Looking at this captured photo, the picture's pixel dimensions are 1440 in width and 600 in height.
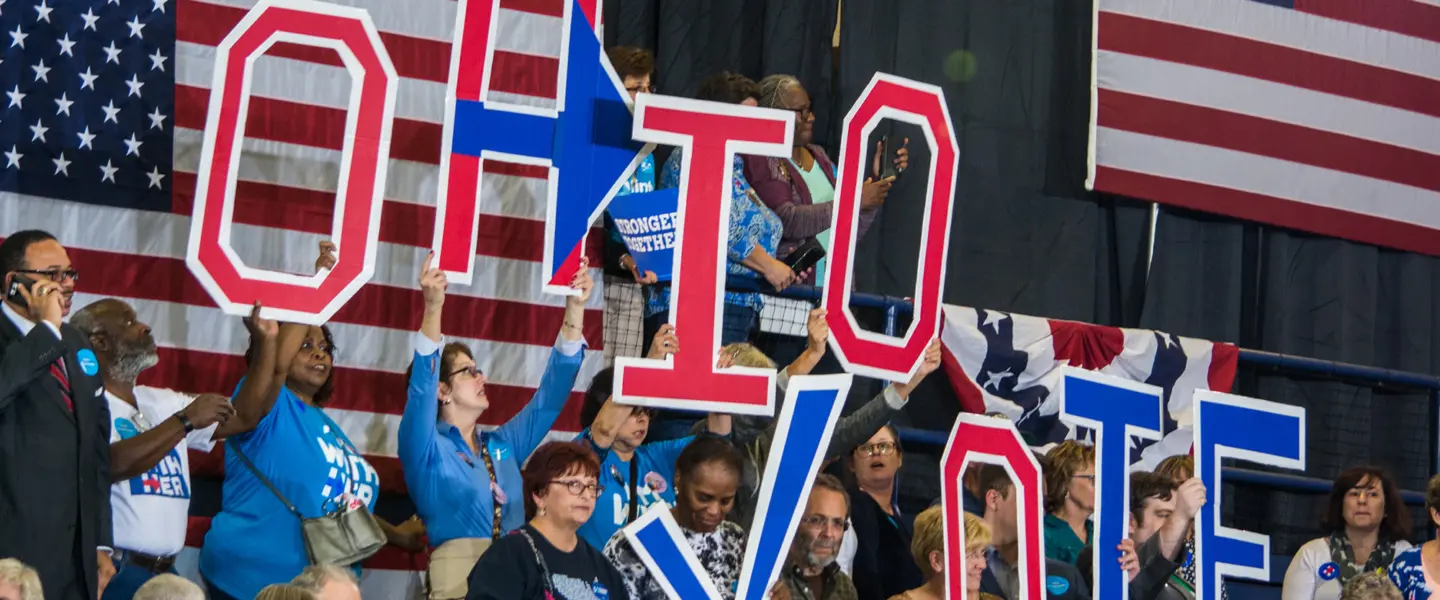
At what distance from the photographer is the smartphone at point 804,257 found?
6.45 meters

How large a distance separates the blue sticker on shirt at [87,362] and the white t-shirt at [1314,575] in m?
4.35

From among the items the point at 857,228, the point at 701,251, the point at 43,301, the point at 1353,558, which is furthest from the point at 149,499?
the point at 1353,558

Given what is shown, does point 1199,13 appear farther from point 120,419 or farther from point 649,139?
point 120,419

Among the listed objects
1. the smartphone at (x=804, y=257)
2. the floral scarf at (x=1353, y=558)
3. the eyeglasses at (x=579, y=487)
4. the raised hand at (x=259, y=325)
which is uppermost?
the smartphone at (x=804, y=257)

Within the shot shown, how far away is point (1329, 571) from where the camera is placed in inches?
264

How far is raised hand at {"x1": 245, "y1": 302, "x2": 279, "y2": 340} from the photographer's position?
190 inches

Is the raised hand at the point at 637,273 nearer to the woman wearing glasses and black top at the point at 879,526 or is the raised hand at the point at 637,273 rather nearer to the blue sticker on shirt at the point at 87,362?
the woman wearing glasses and black top at the point at 879,526

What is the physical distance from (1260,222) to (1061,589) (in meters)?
3.19

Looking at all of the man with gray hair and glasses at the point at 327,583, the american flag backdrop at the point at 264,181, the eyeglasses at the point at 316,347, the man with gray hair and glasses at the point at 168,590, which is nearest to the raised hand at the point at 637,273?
the american flag backdrop at the point at 264,181

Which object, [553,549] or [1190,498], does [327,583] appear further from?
[1190,498]

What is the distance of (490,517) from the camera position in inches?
205

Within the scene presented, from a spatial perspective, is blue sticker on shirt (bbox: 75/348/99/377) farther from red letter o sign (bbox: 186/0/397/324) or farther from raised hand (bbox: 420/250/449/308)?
raised hand (bbox: 420/250/449/308)

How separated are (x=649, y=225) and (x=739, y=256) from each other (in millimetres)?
483

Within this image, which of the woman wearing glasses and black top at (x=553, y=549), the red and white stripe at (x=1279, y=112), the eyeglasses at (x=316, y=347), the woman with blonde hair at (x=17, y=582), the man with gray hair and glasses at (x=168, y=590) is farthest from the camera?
the red and white stripe at (x=1279, y=112)
